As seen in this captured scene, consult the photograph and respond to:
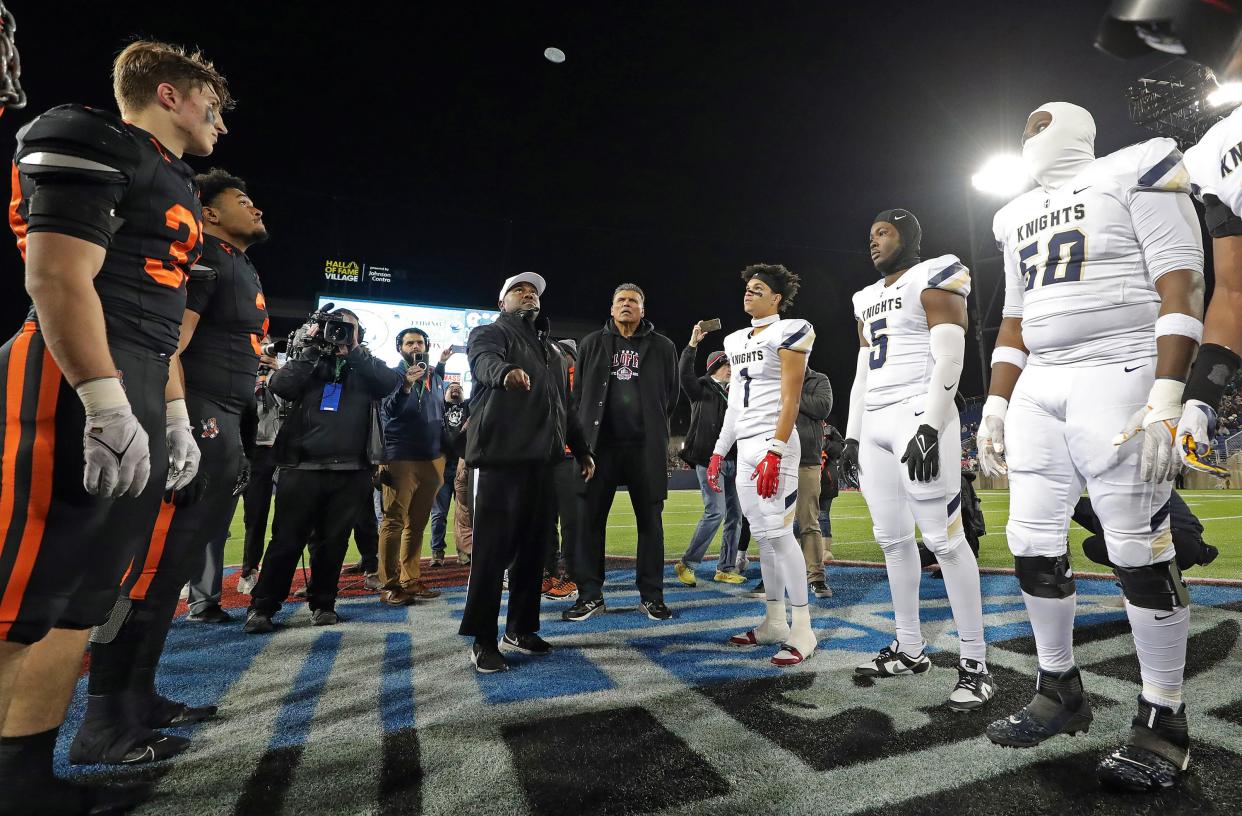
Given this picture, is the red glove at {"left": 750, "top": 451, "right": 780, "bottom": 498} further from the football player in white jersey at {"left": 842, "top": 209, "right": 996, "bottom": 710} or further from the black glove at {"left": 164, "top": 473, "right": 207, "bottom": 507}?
the black glove at {"left": 164, "top": 473, "right": 207, "bottom": 507}

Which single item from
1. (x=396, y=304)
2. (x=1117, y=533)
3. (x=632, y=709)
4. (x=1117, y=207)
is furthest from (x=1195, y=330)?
(x=396, y=304)

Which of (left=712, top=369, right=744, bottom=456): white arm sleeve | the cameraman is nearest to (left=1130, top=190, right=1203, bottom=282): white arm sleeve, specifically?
(left=712, top=369, right=744, bottom=456): white arm sleeve

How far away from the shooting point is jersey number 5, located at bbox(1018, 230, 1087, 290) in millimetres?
2283

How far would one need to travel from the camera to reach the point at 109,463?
5.00 feet

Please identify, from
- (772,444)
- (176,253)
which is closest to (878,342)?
(772,444)

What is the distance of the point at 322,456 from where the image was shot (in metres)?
4.22

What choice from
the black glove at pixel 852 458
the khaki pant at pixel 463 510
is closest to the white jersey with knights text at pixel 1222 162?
the black glove at pixel 852 458

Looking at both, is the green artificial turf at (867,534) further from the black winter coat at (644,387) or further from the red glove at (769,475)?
the red glove at (769,475)

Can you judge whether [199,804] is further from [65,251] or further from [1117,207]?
[1117,207]

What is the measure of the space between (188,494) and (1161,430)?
3.39m

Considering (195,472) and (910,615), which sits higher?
(195,472)

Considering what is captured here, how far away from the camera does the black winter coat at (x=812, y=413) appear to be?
5.73 meters

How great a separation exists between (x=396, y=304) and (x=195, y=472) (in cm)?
1548

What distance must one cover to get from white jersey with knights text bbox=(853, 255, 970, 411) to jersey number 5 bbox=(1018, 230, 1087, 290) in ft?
2.17
